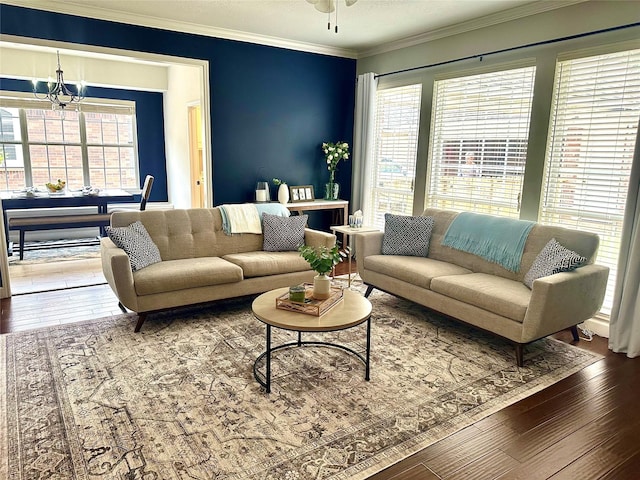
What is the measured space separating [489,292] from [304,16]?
10.2 ft

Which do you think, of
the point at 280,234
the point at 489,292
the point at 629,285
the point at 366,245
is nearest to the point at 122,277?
the point at 280,234

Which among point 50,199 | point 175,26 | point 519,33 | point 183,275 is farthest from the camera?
point 50,199

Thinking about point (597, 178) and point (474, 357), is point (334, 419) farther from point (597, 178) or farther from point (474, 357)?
point (597, 178)

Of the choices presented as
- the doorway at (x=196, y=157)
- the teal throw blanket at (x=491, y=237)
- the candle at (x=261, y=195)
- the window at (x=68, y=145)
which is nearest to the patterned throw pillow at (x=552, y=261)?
the teal throw blanket at (x=491, y=237)

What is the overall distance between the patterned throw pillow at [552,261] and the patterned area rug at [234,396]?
0.56 m

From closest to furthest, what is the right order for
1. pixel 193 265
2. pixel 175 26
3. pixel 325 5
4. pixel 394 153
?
pixel 325 5 < pixel 193 265 < pixel 175 26 < pixel 394 153

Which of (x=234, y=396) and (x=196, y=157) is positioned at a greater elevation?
(x=196, y=157)

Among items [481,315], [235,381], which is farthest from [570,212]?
[235,381]

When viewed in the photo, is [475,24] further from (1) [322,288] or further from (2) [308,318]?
(2) [308,318]

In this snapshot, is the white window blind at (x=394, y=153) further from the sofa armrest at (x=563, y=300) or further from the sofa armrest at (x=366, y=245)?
the sofa armrest at (x=563, y=300)

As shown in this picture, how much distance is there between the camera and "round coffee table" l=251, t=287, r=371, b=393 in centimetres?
256

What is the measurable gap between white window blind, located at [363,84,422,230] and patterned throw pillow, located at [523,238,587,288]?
210 cm

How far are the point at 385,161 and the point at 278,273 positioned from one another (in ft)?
7.76

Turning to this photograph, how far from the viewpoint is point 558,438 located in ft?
7.58
